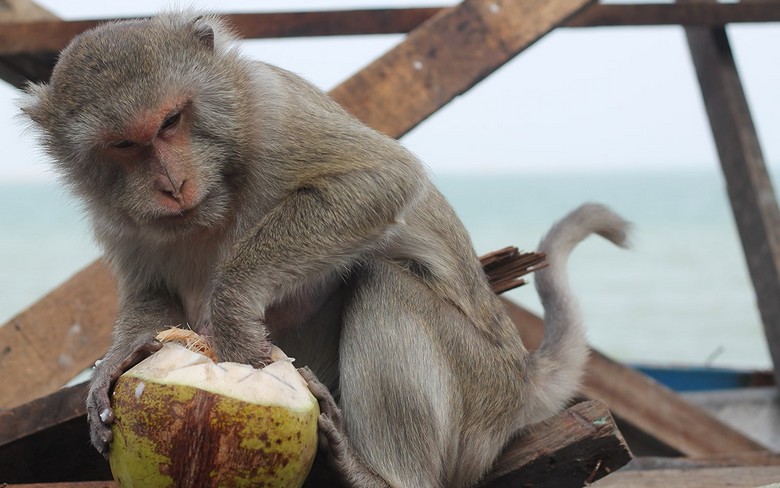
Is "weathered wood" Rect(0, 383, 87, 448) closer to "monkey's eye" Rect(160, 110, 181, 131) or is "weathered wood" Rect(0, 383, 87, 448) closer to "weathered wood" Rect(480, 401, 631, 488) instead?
"monkey's eye" Rect(160, 110, 181, 131)

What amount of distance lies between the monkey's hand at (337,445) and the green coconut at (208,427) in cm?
30

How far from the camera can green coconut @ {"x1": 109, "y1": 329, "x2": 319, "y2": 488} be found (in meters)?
2.31

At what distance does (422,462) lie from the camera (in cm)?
304

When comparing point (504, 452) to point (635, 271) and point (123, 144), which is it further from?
point (635, 271)

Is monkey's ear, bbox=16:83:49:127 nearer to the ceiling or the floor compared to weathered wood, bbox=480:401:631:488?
nearer to the ceiling

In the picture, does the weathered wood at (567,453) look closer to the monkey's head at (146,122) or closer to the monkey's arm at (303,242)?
the monkey's arm at (303,242)

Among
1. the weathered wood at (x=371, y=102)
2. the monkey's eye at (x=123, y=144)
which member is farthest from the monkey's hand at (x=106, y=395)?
the weathered wood at (x=371, y=102)

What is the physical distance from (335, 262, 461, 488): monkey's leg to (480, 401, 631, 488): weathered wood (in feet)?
0.85

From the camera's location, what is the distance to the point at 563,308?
3873 millimetres

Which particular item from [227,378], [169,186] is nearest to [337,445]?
[227,378]

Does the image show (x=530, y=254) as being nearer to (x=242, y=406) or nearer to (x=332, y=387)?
(x=332, y=387)

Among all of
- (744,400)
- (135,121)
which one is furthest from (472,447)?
(744,400)

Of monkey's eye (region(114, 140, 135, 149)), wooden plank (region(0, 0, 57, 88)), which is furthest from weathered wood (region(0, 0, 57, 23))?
monkey's eye (region(114, 140, 135, 149))

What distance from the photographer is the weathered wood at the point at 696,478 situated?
3609 millimetres
